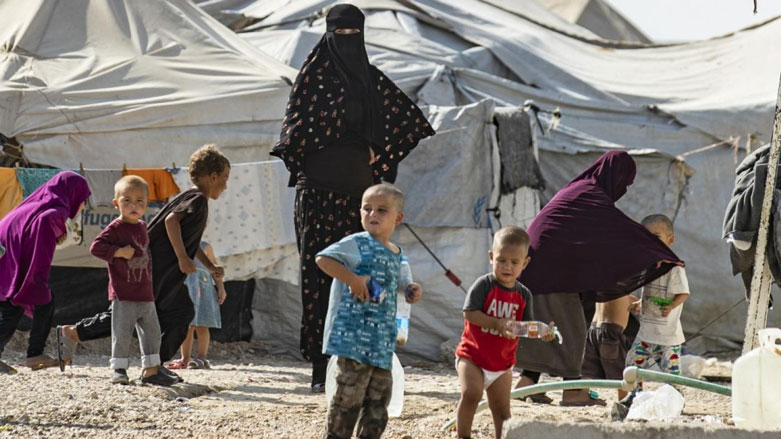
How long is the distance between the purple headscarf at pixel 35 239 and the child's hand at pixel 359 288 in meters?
3.05

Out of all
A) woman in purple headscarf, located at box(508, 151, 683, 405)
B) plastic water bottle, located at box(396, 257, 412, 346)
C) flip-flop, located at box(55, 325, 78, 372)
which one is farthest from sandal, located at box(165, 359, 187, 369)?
plastic water bottle, located at box(396, 257, 412, 346)

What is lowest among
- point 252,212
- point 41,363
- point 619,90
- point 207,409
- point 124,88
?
point 207,409

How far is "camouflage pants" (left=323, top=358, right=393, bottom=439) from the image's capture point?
378cm

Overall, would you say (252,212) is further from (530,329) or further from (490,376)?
(530,329)

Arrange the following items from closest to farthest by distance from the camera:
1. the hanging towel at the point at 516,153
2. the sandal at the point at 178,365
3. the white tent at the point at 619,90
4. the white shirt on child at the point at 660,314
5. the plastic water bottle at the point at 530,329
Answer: the plastic water bottle at the point at 530,329 → the white shirt on child at the point at 660,314 → the sandal at the point at 178,365 → the hanging towel at the point at 516,153 → the white tent at the point at 619,90

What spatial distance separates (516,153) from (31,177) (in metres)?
3.51

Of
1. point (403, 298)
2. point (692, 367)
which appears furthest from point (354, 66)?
point (692, 367)

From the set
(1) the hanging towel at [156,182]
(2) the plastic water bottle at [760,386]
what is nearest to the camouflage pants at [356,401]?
(2) the plastic water bottle at [760,386]

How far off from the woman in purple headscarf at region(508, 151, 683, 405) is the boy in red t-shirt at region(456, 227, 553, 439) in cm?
156

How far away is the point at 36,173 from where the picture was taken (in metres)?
7.85

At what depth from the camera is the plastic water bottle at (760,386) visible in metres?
4.30

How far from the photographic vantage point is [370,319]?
3820 millimetres

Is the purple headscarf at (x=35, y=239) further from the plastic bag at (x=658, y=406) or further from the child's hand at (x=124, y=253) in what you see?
the plastic bag at (x=658, y=406)

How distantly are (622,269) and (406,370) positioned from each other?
2887mm
